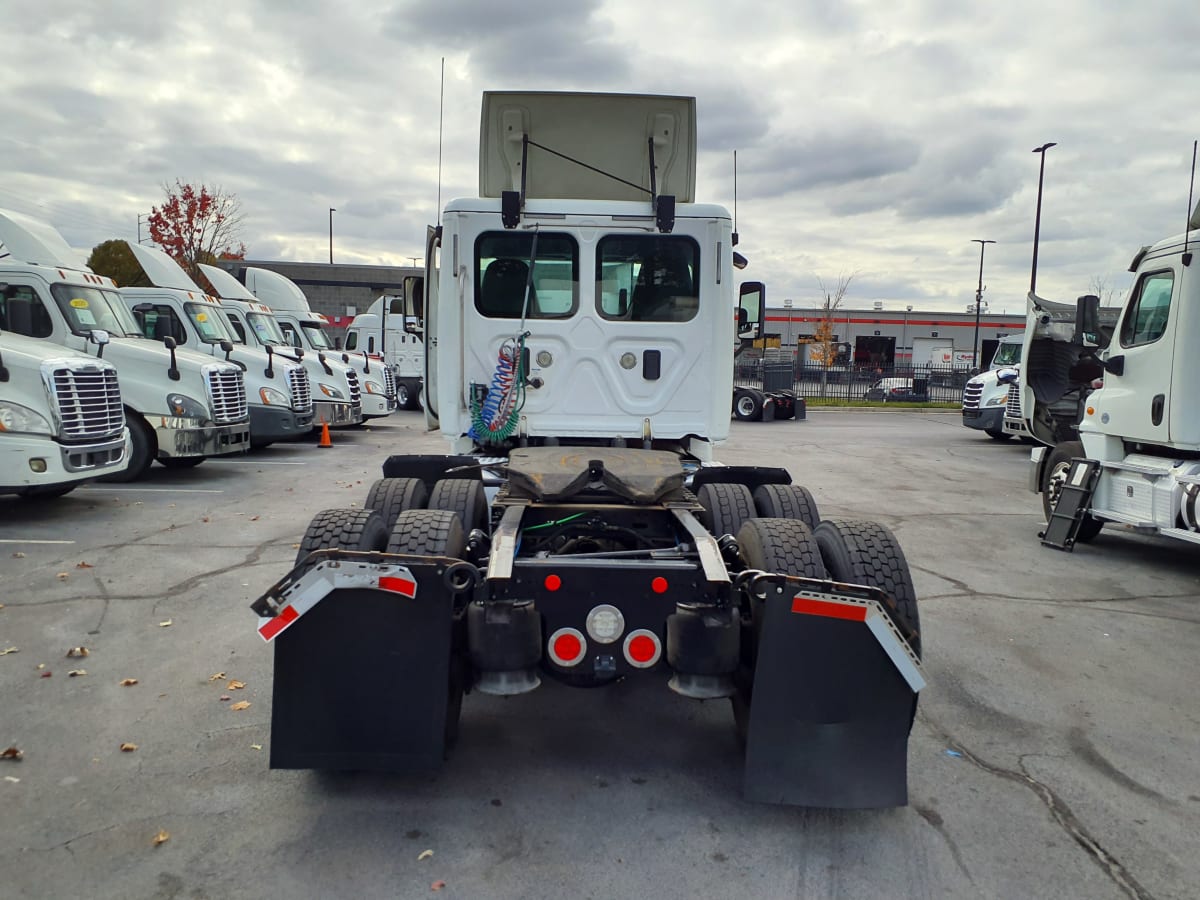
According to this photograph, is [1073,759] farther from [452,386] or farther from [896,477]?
[896,477]

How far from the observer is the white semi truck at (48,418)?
8047 mm

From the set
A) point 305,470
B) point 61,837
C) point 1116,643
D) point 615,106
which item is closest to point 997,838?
point 1116,643

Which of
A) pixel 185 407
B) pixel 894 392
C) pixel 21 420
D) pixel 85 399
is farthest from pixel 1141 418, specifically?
pixel 894 392

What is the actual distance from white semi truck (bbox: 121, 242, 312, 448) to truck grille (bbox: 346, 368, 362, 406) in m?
2.62

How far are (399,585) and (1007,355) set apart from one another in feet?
71.4

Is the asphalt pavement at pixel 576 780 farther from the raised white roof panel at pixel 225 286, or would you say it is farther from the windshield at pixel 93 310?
the raised white roof panel at pixel 225 286

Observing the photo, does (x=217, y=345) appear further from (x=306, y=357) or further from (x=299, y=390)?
(x=306, y=357)

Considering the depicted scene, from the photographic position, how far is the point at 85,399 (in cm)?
866

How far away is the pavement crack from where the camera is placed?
300cm

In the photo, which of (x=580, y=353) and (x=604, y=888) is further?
(x=580, y=353)

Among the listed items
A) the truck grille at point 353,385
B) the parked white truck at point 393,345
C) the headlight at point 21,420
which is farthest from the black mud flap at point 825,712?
the parked white truck at point 393,345

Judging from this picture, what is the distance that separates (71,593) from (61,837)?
141 inches

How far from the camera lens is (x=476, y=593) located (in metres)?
3.30

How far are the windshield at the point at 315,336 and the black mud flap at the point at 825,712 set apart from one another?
17.3 meters
